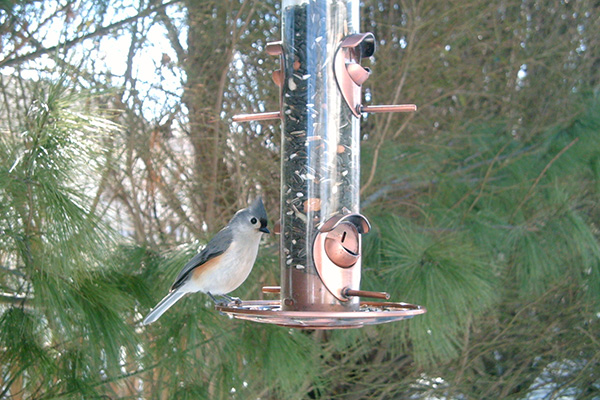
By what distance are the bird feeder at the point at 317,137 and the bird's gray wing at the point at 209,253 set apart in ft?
0.56

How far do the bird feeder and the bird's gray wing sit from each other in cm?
17

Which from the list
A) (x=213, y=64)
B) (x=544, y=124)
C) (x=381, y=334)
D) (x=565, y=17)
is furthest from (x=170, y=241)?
(x=565, y=17)

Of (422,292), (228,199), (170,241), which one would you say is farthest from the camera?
(228,199)

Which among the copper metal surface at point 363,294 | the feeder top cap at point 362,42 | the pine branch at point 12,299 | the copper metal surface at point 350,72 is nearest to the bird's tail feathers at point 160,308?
the pine branch at point 12,299

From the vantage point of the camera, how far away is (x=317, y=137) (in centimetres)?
202

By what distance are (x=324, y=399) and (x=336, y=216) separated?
140 cm

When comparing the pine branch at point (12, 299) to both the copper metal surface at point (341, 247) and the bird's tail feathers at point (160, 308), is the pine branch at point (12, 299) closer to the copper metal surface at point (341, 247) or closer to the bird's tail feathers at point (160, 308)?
the bird's tail feathers at point (160, 308)

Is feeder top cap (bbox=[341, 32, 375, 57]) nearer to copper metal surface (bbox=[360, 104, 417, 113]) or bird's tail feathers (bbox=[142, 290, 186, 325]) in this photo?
copper metal surface (bbox=[360, 104, 417, 113])

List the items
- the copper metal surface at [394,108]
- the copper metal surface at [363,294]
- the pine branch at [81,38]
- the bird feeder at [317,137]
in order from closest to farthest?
the copper metal surface at [363,294]
the copper metal surface at [394,108]
the bird feeder at [317,137]
the pine branch at [81,38]

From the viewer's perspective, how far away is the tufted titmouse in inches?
81.8

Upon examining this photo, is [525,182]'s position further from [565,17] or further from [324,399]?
[324,399]

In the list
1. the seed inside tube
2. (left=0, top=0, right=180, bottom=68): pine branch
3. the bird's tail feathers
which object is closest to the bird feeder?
the seed inside tube

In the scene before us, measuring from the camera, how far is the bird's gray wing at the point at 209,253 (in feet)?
6.80

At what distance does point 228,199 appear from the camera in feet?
10.9
